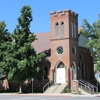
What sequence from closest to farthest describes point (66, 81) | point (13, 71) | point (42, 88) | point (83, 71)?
point (13, 71) → point (66, 81) → point (42, 88) → point (83, 71)

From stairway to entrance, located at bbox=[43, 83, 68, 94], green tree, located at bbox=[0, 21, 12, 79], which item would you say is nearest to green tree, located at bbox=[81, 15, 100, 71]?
stairway to entrance, located at bbox=[43, 83, 68, 94]

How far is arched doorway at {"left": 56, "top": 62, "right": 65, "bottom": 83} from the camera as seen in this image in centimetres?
3484

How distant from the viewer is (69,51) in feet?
113

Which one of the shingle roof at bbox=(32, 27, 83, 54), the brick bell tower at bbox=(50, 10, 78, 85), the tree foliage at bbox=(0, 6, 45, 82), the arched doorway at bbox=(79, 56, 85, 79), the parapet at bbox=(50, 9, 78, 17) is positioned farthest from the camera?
the shingle roof at bbox=(32, 27, 83, 54)

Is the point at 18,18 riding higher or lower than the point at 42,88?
higher

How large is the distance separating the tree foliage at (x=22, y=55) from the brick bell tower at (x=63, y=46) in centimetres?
315

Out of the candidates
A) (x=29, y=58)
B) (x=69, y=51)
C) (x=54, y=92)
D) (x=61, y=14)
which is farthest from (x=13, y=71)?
(x=61, y=14)

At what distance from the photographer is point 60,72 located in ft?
115

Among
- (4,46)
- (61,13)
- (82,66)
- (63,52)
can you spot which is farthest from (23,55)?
(82,66)

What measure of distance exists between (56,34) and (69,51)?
132 inches

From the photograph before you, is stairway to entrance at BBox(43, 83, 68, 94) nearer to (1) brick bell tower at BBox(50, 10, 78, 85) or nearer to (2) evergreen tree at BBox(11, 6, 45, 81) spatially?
(1) brick bell tower at BBox(50, 10, 78, 85)

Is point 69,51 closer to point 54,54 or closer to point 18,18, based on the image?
point 54,54

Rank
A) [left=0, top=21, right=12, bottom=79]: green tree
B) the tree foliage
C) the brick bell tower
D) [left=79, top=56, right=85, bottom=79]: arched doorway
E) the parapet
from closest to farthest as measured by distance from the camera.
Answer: the tree foliage → [left=0, top=21, right=12, bottom=79]: green tree → the brick bell tower → the parapet → [left=79, top=56, right=85, bottom=79]: arched doorway

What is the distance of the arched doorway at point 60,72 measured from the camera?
34.8 m
